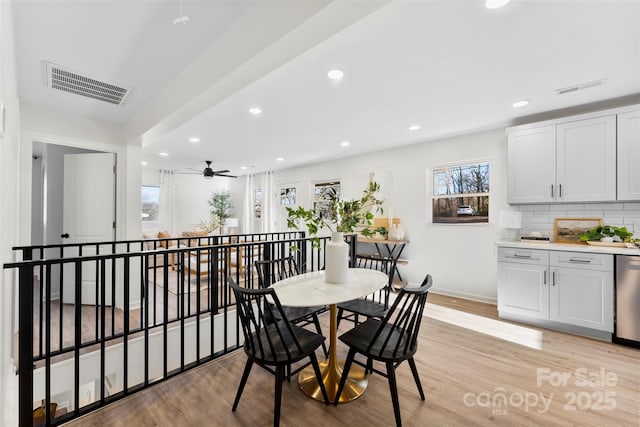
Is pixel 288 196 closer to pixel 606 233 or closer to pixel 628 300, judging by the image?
pixel 606 233

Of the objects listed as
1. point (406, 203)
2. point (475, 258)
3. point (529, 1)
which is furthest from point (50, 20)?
point (475, 258)

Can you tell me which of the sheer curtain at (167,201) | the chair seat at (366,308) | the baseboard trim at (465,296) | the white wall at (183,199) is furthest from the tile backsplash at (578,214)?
the sheer curtain at (167,201)

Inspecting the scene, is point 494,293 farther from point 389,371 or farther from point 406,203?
point 389,371

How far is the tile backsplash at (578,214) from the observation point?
3.11m

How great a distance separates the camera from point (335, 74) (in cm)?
245

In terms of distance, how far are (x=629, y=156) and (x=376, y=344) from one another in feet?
11.2

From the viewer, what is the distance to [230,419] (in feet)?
5.65

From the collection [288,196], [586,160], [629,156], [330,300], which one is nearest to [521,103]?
[586,160]

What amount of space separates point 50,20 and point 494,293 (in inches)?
214

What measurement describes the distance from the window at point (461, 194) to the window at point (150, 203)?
7.40m

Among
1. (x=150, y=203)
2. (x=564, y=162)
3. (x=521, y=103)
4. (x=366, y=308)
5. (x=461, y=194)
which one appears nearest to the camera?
(x=366, y=308)

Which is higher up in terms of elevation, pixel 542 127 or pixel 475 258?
pixel 542 127

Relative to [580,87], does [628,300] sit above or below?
below

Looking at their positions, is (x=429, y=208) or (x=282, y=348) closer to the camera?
(x=282, y=348)
